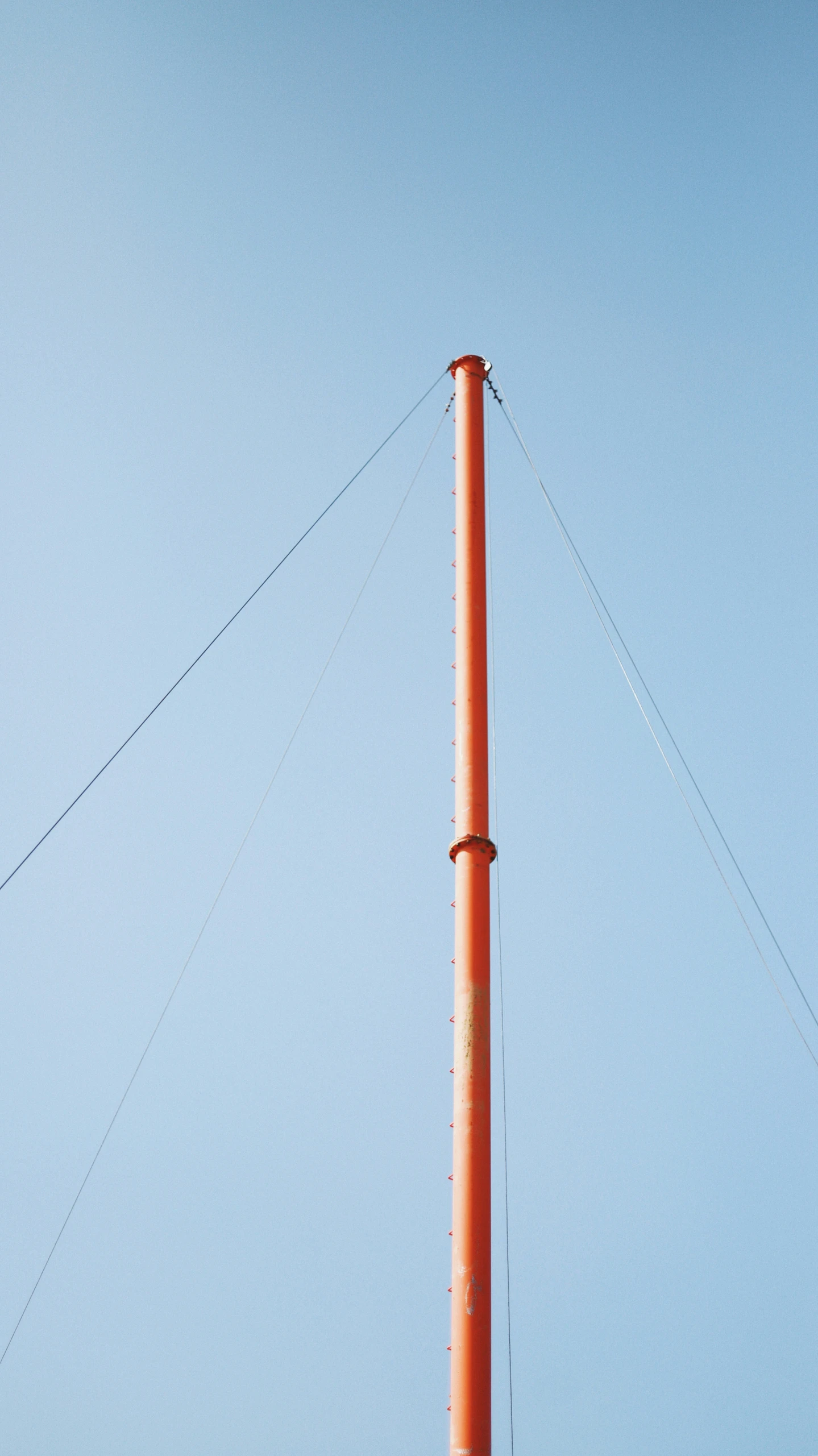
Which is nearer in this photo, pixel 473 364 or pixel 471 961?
pixel 471 961

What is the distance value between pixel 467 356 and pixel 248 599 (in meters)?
4.34

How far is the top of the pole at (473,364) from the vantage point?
12.0m

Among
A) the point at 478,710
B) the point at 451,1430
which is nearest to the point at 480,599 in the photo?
the point at 478,710

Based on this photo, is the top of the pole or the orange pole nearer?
the orange pole

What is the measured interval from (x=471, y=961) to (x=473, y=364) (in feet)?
24.2

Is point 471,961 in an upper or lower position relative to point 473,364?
lower

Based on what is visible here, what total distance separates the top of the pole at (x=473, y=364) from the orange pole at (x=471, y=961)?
0.01m

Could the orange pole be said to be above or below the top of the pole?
below

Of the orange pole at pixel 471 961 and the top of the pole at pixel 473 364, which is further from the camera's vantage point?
the top of the pole at pixel 473 364

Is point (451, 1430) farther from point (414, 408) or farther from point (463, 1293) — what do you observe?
point (414, 408)

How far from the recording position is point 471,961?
8.52 meters

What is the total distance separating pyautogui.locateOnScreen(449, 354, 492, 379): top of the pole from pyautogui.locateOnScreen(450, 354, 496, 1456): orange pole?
11 mm

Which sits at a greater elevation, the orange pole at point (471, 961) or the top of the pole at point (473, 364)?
the top of the pole at point (473, 364)

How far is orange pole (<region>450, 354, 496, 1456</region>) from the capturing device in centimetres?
696
